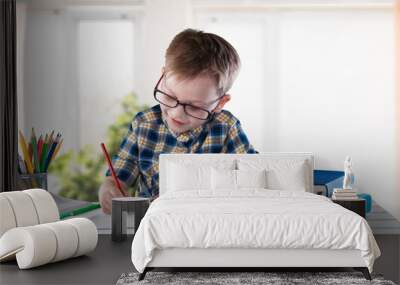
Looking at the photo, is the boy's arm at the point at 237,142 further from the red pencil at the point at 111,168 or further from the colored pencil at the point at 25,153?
the colored pencil at the point at 25,153

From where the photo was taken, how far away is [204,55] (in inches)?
261

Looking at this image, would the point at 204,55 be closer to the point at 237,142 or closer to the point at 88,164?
the point at 237,142

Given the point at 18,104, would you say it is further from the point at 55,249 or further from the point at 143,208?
the point at 55,249

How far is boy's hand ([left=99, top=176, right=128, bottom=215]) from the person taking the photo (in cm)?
693

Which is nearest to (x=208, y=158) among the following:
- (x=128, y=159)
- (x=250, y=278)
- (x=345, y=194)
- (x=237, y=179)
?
(x=237, y=179)

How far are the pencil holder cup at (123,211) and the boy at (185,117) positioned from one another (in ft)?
1.67

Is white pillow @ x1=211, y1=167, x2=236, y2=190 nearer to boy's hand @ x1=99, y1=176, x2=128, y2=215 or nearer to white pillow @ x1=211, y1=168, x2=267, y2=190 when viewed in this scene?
Answer: white pillow @ x1=211, y1=168, x2=267, y2=190

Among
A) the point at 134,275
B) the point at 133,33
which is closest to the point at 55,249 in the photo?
the point at 134,275

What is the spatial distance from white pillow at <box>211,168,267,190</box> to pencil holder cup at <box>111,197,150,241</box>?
25.4 inches

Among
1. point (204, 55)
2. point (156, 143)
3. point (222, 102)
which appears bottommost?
point (156, 143)

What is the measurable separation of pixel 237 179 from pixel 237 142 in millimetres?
819

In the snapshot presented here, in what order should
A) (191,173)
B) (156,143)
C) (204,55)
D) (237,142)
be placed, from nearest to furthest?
(191,173)
(204,55)
(156,143)
(237,142)

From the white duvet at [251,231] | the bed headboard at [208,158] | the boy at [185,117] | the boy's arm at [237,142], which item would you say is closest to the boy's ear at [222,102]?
the boy at [185,117]

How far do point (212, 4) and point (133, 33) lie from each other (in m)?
0.81
